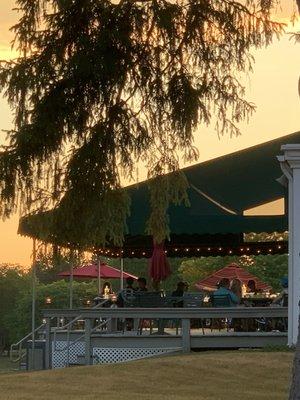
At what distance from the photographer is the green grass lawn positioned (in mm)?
16344

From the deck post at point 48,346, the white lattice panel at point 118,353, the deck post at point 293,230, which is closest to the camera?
the deck post at point 293,230

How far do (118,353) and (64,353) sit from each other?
151 cm

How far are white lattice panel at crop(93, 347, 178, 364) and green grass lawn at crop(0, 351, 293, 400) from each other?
2.02 m

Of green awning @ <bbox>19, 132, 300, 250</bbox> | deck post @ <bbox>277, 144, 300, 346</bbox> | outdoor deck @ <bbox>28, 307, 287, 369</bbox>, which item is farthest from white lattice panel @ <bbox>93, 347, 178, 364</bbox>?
green awning @ <bbox>19, 132, 300, 250</bbox>

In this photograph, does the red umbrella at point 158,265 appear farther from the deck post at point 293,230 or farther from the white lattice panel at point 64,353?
the deck post at point 293,230

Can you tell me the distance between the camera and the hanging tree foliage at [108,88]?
14250 millimetres

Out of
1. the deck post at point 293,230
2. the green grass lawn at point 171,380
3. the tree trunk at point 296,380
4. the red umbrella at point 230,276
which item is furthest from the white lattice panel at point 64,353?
the red umbrella at point 230,276

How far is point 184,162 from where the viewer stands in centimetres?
1522

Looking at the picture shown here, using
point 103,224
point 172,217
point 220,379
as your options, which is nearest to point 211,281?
point 172,217

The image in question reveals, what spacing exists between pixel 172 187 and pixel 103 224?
1.10m

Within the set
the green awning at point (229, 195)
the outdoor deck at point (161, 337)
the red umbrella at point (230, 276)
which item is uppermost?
the green awning at point (229, 195)

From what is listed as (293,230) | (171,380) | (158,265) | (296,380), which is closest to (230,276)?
(158,265)

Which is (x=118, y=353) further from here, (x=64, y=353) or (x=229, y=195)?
(x=229, y=195)

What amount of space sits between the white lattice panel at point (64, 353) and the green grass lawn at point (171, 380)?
3335 mm
